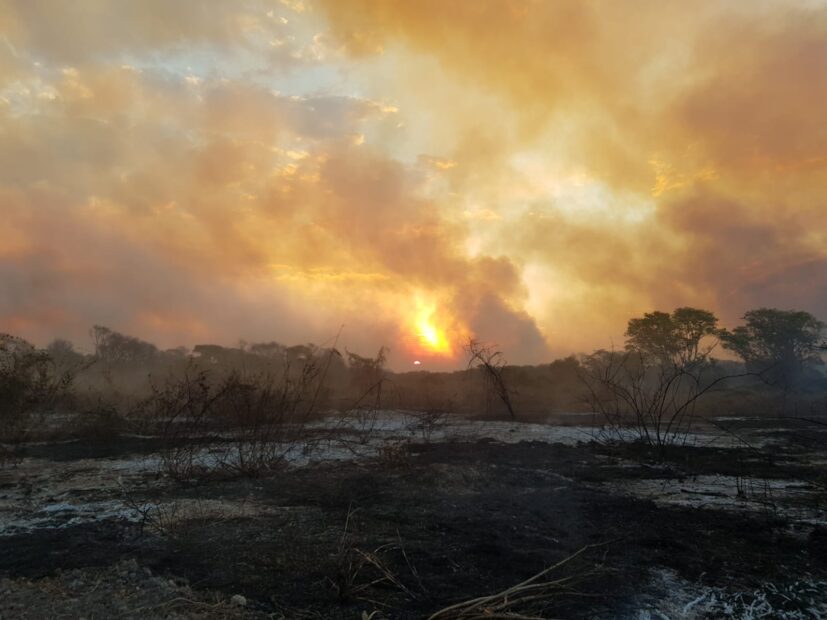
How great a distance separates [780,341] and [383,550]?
47.2 meters

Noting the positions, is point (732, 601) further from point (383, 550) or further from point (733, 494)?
point (733, 494)

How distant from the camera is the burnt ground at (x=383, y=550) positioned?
3500mm

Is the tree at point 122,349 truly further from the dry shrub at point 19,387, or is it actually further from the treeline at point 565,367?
the dry shrub at point 19,387

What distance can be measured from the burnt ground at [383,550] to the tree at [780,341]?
40.6 metres

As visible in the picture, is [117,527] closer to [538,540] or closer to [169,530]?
[169,530]

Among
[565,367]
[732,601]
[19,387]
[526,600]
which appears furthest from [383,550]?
[565,367]

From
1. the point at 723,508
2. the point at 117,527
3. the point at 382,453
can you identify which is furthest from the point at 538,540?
the point at 382,453

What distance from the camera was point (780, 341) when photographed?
133 ft

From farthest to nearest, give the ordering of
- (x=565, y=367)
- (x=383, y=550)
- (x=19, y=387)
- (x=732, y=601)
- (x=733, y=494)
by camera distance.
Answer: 1. (x=565, y=367)
2. (x=19, y=387)
3. (x=733, y=494)
4. (x=383, y=550)
5. (x=732, y=601)

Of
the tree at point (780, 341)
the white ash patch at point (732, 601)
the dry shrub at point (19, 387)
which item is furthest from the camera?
the tree at point (780, 341)

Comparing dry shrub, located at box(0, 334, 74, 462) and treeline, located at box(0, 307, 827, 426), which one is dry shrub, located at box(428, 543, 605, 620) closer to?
dry shrub, located at box(0, 334, 74, 462)

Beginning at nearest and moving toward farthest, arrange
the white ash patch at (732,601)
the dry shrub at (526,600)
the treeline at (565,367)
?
the dry shrub at (526,600), the white ash patch at (732,601), the treeline at (565,367)

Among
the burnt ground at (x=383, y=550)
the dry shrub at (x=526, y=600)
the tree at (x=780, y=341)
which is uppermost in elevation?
the tree at (x=780, y=341)

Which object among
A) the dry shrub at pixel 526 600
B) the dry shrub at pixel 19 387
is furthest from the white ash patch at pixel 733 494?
the dry shrub at pixel 19 387
